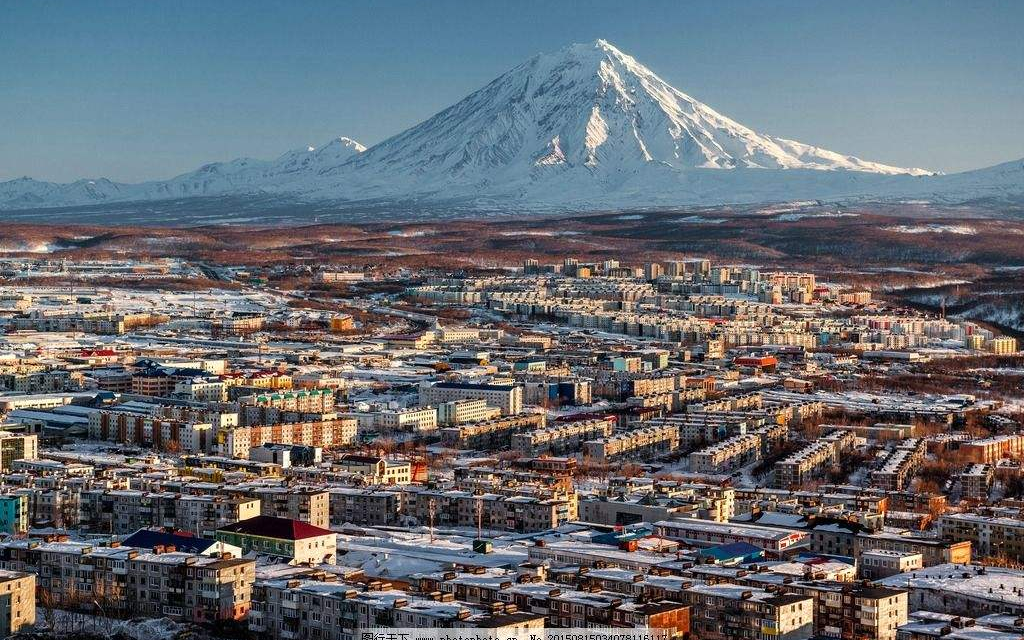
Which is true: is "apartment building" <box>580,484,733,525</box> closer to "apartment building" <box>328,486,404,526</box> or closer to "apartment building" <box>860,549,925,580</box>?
"apartment building" <box>328,486,404,526</box>

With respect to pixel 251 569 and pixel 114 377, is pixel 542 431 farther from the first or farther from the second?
pixel 251 569

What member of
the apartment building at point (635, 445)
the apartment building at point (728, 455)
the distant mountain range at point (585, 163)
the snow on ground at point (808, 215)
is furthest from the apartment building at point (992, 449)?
the distant mountain range at point (585, 163)

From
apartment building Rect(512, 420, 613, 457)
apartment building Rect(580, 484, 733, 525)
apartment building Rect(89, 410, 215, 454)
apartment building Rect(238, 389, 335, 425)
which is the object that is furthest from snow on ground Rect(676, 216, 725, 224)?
apartment building Rect(580, 484, 733, 525)

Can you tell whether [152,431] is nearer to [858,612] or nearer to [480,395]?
[480,395]

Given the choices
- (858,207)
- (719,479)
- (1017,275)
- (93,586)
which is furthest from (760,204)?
(93,586)

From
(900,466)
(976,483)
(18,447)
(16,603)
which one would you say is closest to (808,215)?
(900,466)
